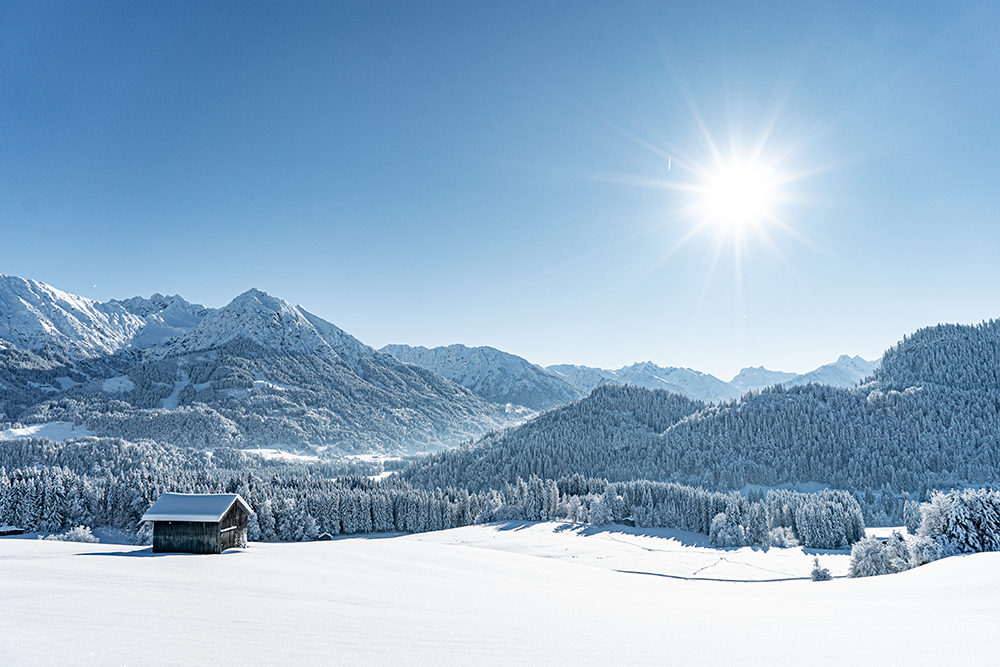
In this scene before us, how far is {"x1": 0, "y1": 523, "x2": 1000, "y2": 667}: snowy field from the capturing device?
32.8 ft

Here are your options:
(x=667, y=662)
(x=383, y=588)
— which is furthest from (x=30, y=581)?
(x=667, y=662)

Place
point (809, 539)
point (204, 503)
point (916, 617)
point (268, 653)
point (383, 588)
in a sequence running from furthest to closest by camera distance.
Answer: point (809, 539) < point (204, 503) < point (383, 588) < point (916, 617) < point (268, 653)

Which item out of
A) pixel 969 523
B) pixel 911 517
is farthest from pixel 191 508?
pixel 911 517

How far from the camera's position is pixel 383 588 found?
77.3ft

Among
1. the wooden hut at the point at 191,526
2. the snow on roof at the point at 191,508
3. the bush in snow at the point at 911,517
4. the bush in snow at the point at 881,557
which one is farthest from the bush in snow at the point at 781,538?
the snow on roof at the point at 191,508

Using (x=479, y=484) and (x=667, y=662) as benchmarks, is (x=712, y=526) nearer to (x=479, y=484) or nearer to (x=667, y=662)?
(x=479, y=484)

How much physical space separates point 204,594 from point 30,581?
265 inches

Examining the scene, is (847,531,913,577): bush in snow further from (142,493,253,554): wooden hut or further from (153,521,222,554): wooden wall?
(153,521,222,554): wooden wall

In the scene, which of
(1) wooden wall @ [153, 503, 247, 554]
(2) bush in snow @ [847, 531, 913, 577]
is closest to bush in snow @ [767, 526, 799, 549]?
(2) bush in snow @ [847, 531, 913, 577]

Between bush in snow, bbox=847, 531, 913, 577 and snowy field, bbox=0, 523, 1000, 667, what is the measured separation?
755 inches

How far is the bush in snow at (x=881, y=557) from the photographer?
41.3 meters

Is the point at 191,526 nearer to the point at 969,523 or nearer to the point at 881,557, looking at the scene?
the point at 881,557

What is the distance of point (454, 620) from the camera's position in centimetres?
1520

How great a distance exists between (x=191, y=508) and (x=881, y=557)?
6393 cm
